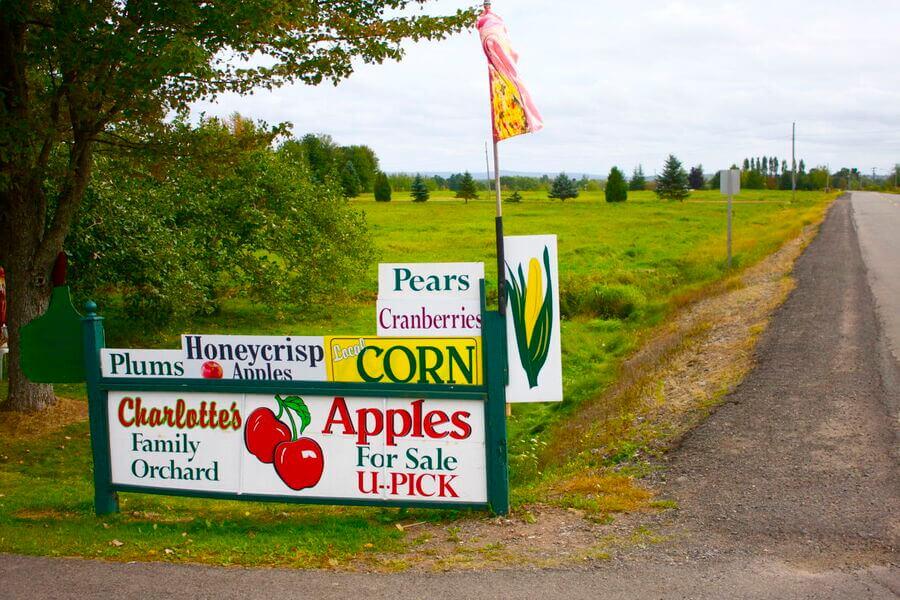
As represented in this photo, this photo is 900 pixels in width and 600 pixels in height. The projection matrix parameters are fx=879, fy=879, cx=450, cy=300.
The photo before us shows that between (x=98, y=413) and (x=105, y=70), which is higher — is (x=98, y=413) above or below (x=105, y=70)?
below

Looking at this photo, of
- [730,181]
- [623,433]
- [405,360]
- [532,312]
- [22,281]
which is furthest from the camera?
[730,181]

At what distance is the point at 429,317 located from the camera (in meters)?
7.46

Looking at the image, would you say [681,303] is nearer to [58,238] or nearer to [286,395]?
[58,238]

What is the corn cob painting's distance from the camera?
6.82m

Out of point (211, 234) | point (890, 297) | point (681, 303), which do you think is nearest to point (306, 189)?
point (211, 234)

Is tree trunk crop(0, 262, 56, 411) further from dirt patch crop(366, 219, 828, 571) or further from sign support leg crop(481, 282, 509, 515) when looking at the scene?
sign support leg crop(481, 282, 509, 515)

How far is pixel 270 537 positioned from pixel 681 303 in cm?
1692

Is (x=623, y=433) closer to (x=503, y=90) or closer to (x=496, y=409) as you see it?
(x=496, y=409)

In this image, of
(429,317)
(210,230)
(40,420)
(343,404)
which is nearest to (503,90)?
(429,317)

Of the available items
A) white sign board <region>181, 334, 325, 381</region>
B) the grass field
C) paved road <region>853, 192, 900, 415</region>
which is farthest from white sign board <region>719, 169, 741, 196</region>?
white sign board <region>181, 334, 325, 381</region>

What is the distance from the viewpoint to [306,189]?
22.2 meters

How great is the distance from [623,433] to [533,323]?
323 centimetres

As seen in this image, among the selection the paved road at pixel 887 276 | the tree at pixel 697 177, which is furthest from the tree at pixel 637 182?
the paved road at pixel 887 276

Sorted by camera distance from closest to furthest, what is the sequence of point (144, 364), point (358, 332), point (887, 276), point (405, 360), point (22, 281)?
point (405, 360), point (144, 364), point (22, 281), point (887, 276), point (358, 332)
